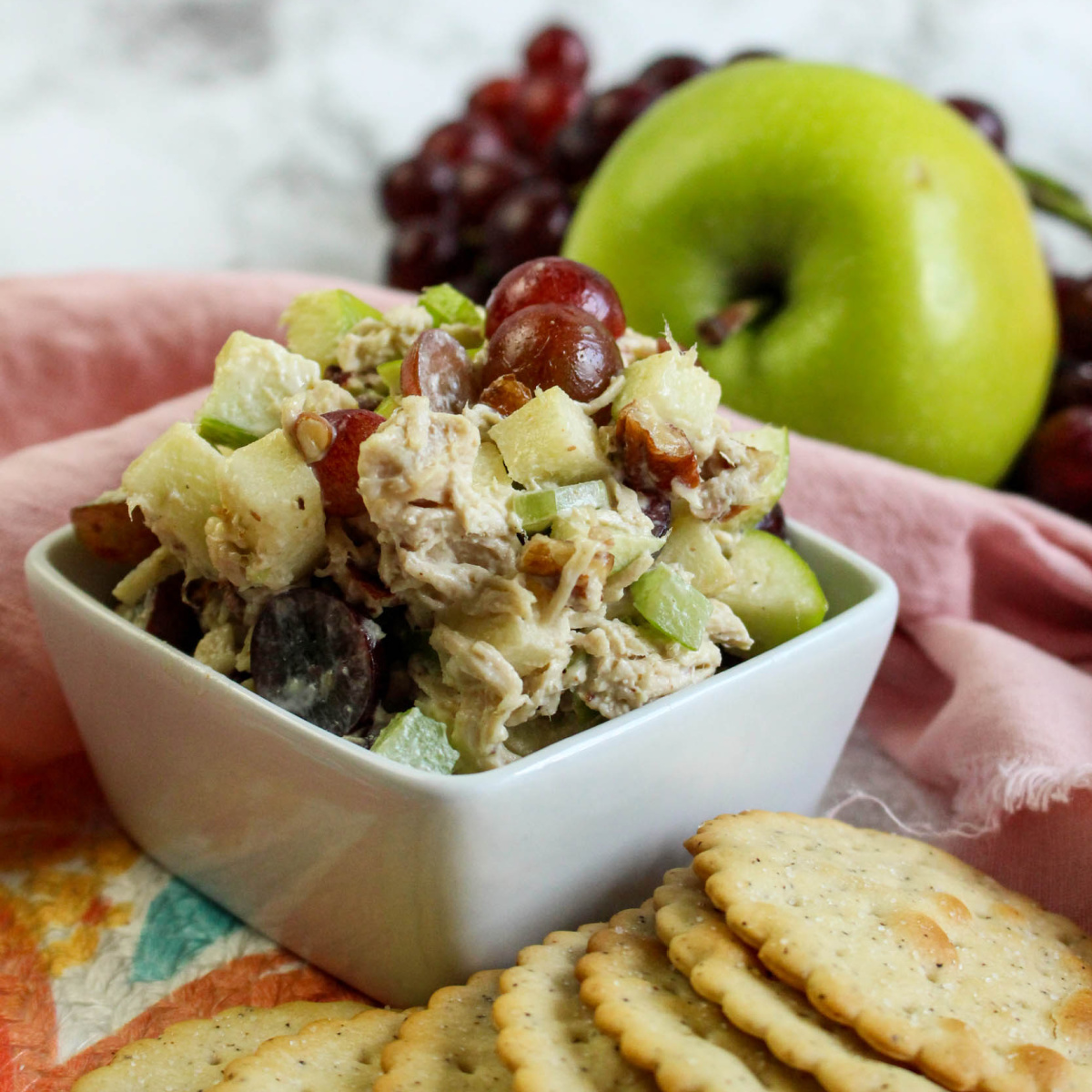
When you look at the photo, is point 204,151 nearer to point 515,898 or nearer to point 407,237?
point 407,237

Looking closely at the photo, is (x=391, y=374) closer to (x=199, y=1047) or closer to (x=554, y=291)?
(x=554, y=291)

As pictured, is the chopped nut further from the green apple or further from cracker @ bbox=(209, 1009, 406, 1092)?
the green apple

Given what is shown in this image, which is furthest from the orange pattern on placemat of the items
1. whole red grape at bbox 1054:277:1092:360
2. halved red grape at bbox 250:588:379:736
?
whole red grape at bbox 1054:277:1092:360

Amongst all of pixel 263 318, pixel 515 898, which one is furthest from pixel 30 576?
pixel 263 318

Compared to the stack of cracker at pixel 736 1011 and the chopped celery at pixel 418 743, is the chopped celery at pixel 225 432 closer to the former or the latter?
the chopped celery at pixel 418 743

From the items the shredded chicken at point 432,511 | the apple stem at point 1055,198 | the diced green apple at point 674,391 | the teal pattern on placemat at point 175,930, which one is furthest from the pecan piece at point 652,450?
the apple stem at point 1055,198

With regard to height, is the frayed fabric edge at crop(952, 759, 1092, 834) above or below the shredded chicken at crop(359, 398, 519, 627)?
below
